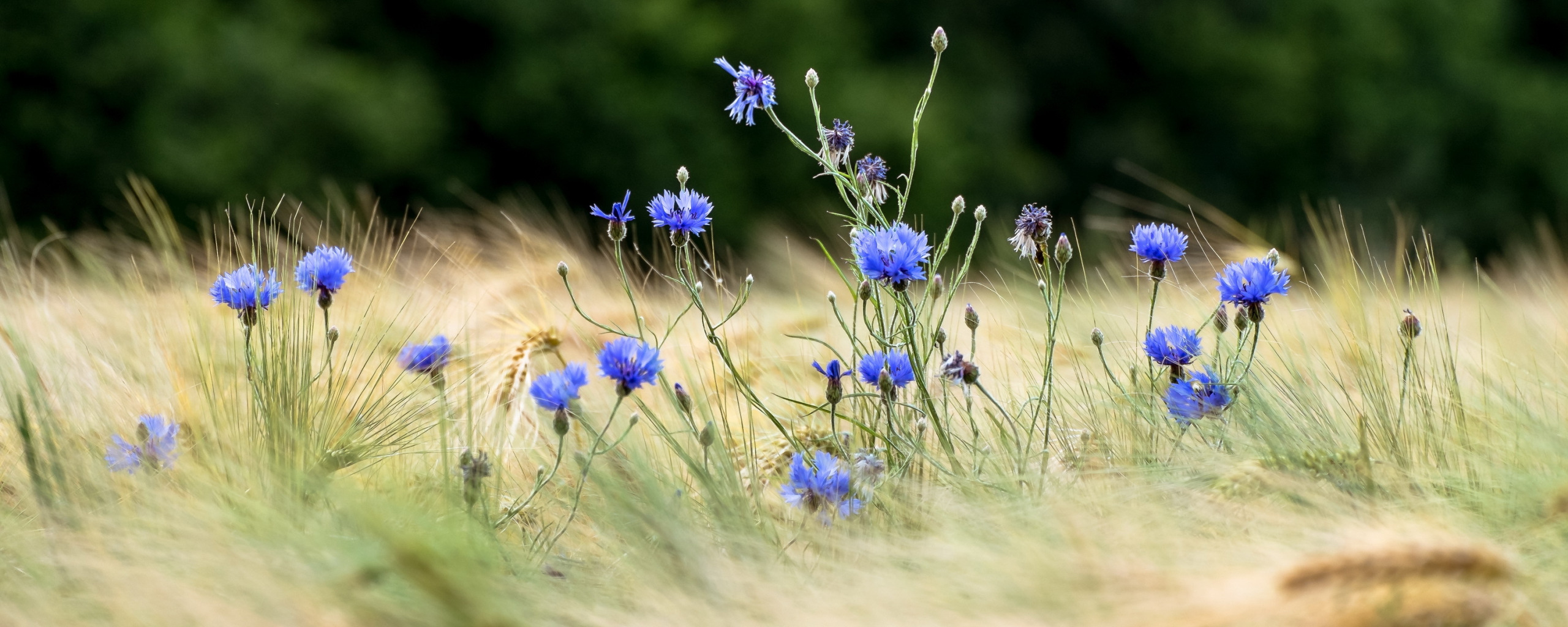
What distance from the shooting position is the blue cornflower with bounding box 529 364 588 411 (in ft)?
3.41

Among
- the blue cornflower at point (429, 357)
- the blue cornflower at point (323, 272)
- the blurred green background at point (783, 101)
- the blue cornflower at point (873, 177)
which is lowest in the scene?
the blue cornflower at point (429, 357)

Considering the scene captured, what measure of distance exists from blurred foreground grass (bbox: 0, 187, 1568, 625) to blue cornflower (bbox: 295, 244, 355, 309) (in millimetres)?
64

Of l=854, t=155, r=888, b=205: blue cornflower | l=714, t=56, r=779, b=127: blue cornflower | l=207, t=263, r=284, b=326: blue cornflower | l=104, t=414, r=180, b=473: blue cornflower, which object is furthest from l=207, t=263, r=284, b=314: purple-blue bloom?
l=854, t=155, r=888, b=205: blue cornflower

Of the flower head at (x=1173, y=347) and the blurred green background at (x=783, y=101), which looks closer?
the flower head at (x=1173, y=347)

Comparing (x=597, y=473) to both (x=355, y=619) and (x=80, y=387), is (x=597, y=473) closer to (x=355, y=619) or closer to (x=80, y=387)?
(x=355, y=619)

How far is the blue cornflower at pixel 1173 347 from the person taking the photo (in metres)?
1.27

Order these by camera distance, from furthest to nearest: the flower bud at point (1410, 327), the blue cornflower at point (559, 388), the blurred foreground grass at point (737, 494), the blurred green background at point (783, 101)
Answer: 1. the blurred green background at point (783, 101)
2. the flower bud at point (1410, 327)
3. the blue cornflower at point (559, 388)
4. the blurred foreground grass at point (737, 494)

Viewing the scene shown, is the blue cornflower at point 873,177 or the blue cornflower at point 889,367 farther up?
the blue cornflower at point 873,177

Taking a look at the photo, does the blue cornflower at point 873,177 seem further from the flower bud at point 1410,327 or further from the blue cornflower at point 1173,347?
the flower bud at point 1410,327

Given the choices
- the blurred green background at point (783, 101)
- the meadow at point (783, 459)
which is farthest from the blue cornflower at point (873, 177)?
the blurred green background at point (783, 101)

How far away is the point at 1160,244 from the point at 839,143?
0.34 meters

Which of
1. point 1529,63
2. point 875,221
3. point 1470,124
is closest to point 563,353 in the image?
point 875,221

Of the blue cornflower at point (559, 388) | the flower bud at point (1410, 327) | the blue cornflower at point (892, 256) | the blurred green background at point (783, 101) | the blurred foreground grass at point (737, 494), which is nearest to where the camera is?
the blurred foreground grass at point (737, 494)

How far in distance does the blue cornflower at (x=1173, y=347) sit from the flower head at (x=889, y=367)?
0.25 metres
